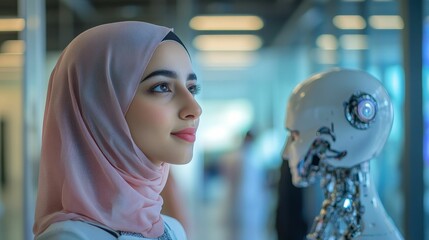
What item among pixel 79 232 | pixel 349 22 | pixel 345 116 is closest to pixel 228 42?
pixel 349 22

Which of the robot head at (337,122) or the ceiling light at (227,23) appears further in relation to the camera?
the ceiling light at (227,23)

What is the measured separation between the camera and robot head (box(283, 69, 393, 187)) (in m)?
1.54

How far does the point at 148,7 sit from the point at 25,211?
3.55m

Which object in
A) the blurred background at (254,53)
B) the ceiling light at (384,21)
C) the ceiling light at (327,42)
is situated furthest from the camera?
the ceiling light at (327,42)

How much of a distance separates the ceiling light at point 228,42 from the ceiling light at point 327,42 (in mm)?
2125

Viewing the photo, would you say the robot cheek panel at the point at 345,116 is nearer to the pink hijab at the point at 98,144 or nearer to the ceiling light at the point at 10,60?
the pink hijab at the point at 98,144

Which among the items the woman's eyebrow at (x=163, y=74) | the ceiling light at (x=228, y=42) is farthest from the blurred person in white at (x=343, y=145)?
the ceiling light at (x=228, y=42)

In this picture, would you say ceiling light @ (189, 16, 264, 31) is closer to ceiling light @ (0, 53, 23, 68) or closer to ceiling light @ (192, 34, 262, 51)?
ceiling light @ (192, 34, 262, 51)

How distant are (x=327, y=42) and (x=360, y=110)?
4.90 m

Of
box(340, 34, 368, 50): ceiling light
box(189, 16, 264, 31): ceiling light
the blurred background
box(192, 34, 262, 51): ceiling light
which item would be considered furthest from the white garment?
box(192, 34, 262, 51): ceiling light

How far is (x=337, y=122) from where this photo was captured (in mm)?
1545

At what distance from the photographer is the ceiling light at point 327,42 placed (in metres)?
5.74

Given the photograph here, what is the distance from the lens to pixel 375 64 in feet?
13.7

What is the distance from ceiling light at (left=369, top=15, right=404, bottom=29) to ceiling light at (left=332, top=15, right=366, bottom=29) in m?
0.17
